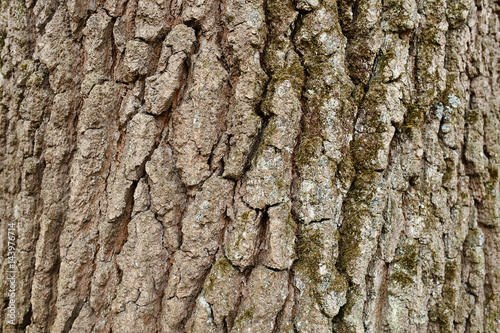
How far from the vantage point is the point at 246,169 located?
1484 mm

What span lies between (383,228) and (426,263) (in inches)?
12.5

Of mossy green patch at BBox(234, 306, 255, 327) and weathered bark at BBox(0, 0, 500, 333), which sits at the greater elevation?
weathered bark at BBox(0, 0, 500, 333)

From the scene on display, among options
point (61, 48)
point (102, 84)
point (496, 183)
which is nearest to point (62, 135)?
point (102, 84)

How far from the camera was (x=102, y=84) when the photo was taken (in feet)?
5.55

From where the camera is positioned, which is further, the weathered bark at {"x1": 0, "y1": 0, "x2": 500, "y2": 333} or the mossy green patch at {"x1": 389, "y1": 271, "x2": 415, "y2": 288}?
the mossy green patch at {"x1": 389, "y1": 271, "x2": 415, "y2": 288}

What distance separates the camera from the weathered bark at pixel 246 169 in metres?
1.45

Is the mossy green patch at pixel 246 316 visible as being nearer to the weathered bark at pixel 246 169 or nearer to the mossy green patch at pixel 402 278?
the weathered bark at pixel 246 169

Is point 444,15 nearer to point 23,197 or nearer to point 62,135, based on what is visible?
point 62,135

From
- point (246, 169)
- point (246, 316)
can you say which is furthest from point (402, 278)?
point (246, 169)

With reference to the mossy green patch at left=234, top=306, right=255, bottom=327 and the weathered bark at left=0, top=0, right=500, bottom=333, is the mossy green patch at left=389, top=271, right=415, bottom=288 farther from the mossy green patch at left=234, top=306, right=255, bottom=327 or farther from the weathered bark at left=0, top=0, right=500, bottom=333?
the mossy green patch at left=234, top=306, right=255, bottom=327

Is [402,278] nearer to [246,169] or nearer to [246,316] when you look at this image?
[246,316]

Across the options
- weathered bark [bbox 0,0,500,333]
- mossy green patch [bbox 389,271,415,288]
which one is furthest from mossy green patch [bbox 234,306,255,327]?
mossy green patch [bbox 389,271,415,288]

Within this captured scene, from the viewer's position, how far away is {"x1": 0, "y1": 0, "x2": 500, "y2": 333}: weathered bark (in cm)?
145

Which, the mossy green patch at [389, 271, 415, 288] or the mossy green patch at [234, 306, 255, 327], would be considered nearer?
the mossy green patch at [234, 306, 255, 327]
